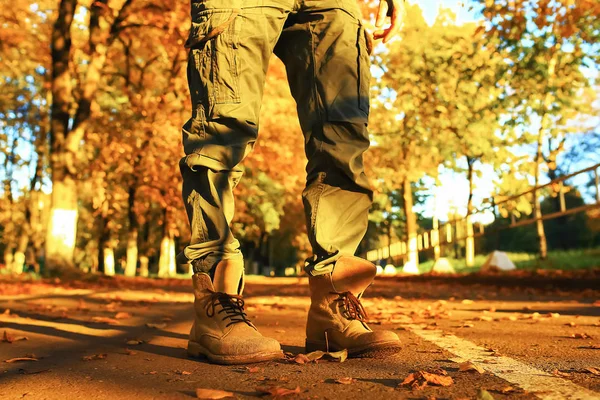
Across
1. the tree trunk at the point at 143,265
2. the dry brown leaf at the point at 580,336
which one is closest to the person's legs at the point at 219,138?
the dry brown leaf at the point at 580,336

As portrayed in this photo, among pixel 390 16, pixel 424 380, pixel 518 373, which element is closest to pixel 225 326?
pixel 424 380

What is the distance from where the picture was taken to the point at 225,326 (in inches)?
114

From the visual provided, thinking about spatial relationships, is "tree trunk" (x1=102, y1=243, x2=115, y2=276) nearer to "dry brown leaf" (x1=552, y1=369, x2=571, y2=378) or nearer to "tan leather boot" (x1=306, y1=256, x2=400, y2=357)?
"tan leather boot" (x1=306, y1=256, x2=400, y2=357)

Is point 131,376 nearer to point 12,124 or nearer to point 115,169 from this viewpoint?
point 115,169

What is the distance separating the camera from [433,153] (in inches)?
1057

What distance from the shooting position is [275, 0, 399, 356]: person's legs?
3.08 meters

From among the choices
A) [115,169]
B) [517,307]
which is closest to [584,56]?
[517,307]

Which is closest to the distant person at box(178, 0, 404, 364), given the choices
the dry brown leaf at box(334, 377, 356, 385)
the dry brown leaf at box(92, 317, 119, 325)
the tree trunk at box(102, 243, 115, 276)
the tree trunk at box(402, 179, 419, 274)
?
the dry brown leaf at box(334, 377, 356, 385)

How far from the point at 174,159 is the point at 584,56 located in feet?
37.7

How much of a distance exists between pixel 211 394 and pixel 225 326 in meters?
0.85

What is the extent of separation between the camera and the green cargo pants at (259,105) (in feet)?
10.00

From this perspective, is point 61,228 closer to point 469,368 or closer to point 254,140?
point 254,140

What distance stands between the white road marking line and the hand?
1.54 metres

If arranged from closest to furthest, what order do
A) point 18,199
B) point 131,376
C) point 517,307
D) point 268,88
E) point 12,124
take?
point 131,376 → point 517,307 → point 268,88 → point 12,124 → point 18,199
